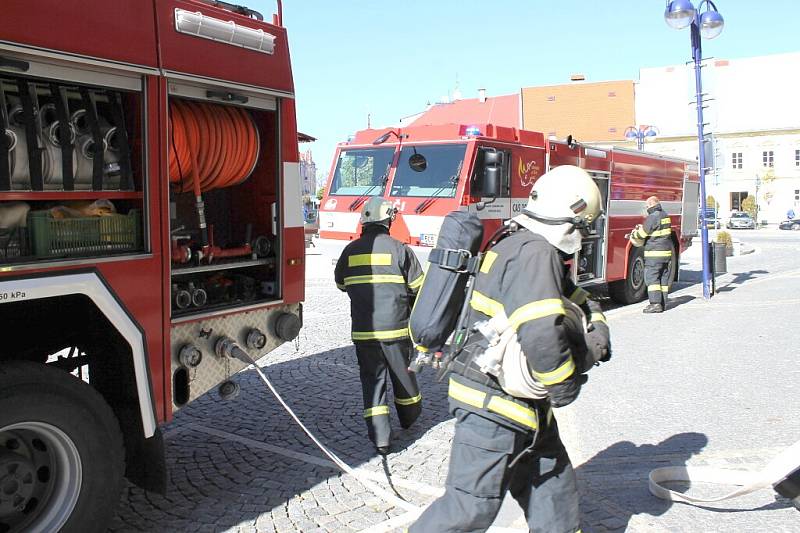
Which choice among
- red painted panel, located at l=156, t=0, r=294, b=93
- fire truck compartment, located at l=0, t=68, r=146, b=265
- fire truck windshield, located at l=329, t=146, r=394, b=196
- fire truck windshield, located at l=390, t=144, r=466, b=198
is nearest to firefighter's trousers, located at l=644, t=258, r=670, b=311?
fire truck windshield, located at l=390, t=144, r=466, b=198

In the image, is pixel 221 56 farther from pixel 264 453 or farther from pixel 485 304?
pixel 264 453

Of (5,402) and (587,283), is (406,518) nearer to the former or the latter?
(5,402)

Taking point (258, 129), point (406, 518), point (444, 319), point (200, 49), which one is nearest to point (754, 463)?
point (406, 518)

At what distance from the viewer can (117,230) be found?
3418mm

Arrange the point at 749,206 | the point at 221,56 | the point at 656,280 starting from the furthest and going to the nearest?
the point at 749,206
the point at 656,280
the point at 221,56

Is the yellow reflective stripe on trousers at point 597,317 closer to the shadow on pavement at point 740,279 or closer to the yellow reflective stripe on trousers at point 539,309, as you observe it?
the yellow reflective stripe on trousers at point 539,309

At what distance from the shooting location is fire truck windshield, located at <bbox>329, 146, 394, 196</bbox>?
9.31 meters

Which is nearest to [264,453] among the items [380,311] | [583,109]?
[380,311]

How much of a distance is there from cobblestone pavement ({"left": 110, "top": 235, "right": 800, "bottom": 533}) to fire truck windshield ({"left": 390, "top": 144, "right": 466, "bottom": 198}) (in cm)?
211

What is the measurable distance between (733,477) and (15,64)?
172 inches

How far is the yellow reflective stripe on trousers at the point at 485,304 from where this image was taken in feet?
8.97

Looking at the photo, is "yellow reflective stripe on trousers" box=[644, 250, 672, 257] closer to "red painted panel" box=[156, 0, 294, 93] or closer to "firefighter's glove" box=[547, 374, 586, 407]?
"red painted panel" box=[156, 0, 294, 93]

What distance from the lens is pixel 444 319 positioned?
114 inches

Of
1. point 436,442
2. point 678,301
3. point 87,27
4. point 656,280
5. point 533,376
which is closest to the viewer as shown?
point 533,376
